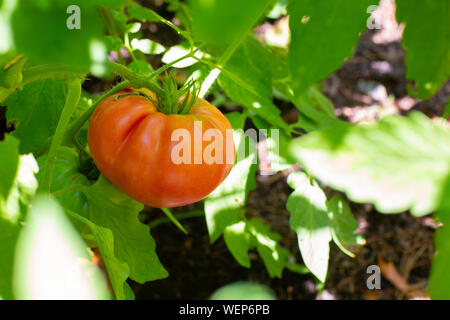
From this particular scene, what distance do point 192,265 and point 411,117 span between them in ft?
3.69

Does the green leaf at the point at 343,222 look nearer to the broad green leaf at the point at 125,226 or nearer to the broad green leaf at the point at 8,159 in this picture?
the broad green leaf at the point at 125,226

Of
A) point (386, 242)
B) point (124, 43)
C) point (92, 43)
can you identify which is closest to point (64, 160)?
point (124, 43)

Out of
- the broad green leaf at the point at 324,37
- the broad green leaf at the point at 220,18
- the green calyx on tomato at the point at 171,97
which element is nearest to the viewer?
the broad green leaf at the point at 220,18

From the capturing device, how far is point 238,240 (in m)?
0.96

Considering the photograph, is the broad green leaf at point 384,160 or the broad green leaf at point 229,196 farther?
the broad green leaf at point 229,196

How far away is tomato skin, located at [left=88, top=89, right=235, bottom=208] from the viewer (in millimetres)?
607

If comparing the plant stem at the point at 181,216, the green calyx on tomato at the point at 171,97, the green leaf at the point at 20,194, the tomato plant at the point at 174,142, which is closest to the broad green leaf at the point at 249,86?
the tomato plant at the point at 174,142

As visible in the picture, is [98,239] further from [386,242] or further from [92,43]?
[386,242]

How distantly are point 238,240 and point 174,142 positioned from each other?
1.34 feet

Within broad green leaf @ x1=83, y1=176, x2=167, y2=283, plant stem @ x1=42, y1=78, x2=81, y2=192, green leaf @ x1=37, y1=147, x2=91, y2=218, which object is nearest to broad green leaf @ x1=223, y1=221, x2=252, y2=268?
broad green leaf @ x1=83, y1=176, x2=167, y2=283

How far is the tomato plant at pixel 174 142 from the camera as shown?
278mm

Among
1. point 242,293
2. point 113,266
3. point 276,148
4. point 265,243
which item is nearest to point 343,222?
point 265,243

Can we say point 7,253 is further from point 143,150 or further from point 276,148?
point 276,148

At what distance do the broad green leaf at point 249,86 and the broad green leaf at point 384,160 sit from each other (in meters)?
0.47
